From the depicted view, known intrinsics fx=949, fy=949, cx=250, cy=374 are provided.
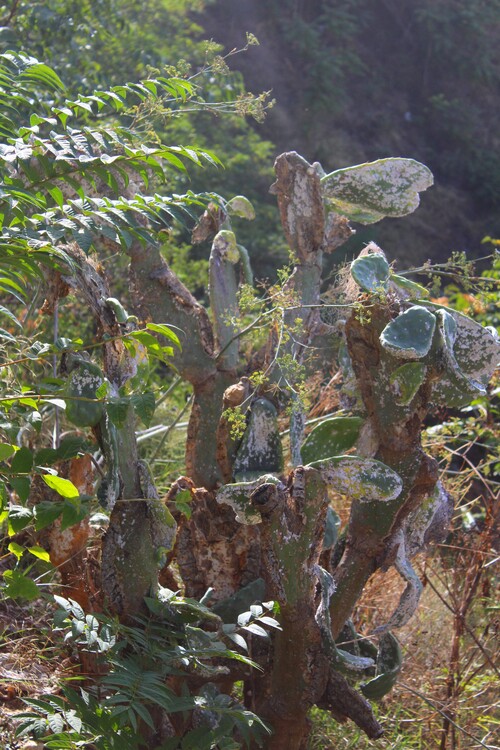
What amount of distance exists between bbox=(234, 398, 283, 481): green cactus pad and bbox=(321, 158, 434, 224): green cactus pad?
0.57 metres

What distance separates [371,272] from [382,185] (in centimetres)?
46

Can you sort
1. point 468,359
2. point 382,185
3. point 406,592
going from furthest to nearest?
point 382,185 < point 406,592 < point 468,359

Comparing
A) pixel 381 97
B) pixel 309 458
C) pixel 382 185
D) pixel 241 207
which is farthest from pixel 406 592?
pixel 381 97

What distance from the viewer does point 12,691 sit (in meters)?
1.87

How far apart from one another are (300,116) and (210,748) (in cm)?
917

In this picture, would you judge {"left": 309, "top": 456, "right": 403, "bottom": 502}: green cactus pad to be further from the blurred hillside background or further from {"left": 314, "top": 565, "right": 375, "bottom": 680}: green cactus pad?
the blurred hillside background

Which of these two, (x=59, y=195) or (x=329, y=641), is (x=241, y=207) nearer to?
(x=59, y=195)

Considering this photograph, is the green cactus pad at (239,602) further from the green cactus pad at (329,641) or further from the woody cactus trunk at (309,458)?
the green cactus pad at (329,641)

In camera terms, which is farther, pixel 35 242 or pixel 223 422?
pixel 223 422

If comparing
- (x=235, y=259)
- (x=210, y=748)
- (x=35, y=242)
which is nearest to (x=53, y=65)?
(x=235, y=259)

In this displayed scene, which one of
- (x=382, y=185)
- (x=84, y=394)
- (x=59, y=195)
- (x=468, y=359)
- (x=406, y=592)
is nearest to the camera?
(x=59, y=195)

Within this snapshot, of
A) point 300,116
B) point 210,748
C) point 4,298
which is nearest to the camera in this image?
point 210,748

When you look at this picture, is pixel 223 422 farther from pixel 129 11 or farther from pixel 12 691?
pixel 129 11

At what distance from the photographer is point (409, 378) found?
1.75 meters
